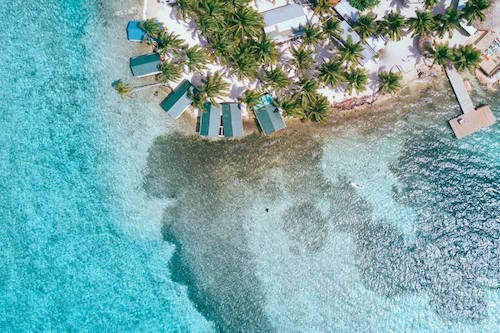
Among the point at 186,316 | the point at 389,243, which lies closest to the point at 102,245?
the point at 186,316

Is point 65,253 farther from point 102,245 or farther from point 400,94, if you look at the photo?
point 400,94

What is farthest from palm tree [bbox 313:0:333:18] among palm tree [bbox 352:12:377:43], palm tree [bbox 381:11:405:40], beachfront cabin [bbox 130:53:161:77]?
beachfront cabin [bbox 130:53:161:77]

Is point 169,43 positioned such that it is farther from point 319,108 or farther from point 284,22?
point 319,108

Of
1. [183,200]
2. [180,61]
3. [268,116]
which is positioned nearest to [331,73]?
[268,116]

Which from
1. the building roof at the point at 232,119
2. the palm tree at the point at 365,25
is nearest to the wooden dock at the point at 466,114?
the palm tree at the point at 365,25

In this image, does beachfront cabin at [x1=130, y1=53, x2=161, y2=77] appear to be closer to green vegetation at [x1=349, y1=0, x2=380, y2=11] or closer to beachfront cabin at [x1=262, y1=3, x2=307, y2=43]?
beachfront cabin at [x1=262, y1=3, x2=307, y2=43]
